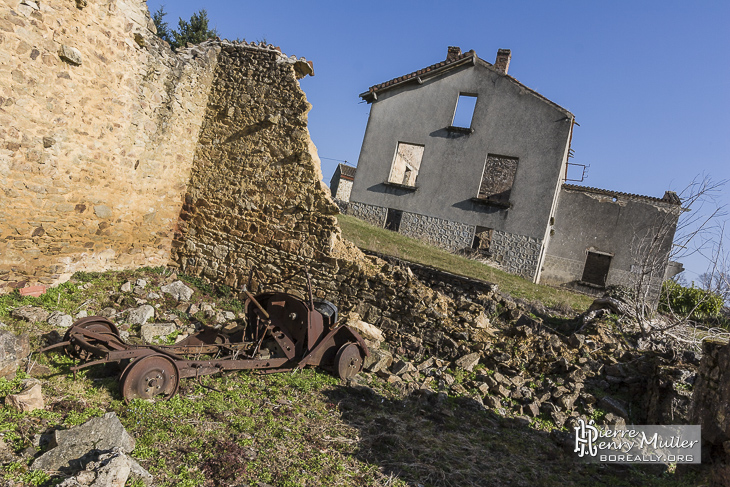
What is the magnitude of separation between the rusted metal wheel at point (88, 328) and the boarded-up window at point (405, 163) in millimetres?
13721

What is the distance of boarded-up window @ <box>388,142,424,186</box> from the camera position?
1845 cm

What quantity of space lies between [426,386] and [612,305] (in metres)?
4.11

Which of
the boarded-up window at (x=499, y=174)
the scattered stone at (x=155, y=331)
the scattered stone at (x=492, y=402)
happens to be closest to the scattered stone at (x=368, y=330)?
the scattered stone at (x=492, y=402)

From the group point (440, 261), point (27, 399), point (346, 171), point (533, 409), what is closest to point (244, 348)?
point (27, 399)

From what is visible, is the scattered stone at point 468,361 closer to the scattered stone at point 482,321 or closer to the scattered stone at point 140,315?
the scattered stone at point 482,321

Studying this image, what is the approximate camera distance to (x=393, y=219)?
59.3 feet

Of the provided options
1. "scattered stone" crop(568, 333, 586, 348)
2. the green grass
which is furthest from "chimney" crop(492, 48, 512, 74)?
"scattered stone" crop(568, 333, 586, 348)

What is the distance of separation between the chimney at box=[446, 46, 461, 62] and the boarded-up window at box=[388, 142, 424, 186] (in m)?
3.55

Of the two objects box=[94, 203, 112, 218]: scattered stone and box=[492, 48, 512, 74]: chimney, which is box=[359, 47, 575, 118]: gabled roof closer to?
box=[492, 48, 512, 74]: chimney

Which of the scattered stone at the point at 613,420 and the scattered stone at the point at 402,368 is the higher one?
the scattered stone at the point at 613,420

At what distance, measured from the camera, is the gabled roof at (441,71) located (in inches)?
666

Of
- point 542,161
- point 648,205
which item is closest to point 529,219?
point 542,161

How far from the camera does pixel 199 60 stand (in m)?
7.89

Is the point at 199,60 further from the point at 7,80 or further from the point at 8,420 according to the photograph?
the point at 8,420
